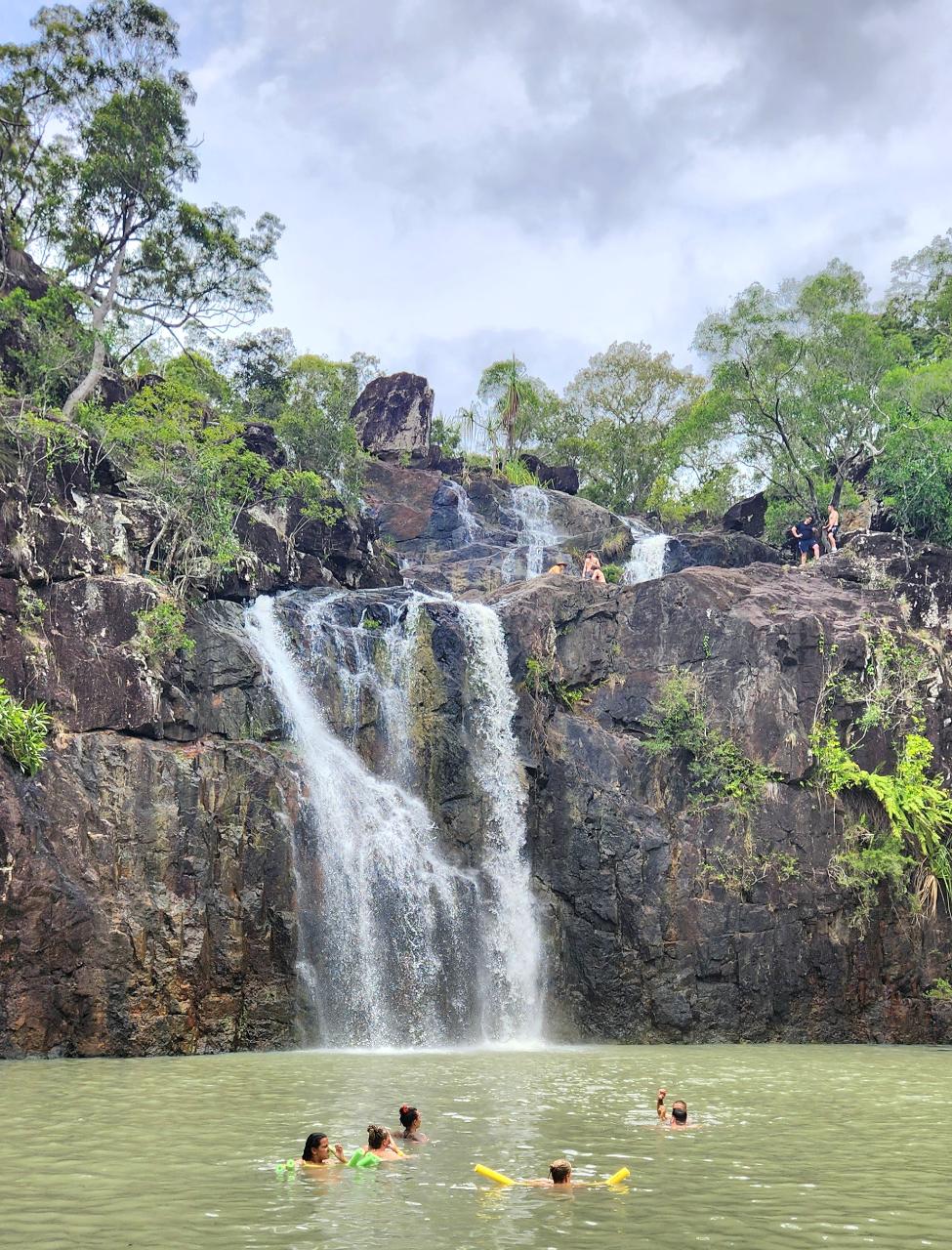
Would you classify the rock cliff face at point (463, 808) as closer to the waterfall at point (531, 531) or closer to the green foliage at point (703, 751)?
the green foliage at point (703, 751)

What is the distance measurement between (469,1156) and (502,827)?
13.1 m

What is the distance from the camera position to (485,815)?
2295 cm

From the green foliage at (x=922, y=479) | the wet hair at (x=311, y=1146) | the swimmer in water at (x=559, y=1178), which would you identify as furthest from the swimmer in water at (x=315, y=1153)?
the green foliage at (x=922, y=479)

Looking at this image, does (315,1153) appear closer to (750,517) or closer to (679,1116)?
(679,1116)

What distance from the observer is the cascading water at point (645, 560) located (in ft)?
121

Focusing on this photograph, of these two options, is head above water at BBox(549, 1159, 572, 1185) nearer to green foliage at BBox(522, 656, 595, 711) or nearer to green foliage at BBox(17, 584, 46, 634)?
green foliage at BBox(17, 584, 46, 634)

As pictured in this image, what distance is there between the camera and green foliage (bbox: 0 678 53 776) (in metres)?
18.0

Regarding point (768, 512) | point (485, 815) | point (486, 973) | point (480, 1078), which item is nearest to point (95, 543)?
point (485, 815)

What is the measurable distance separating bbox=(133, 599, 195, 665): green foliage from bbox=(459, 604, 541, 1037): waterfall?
622 centimetres

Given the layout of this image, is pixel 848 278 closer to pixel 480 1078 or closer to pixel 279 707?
pixel 279 707

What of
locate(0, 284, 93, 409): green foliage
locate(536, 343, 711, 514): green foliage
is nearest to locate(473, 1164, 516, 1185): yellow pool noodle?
locate(0, 284, 93, 409): green foliage

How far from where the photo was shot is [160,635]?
21500mm

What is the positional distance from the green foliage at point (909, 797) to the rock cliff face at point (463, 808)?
0.50 metres

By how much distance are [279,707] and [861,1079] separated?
1260 centimetres
